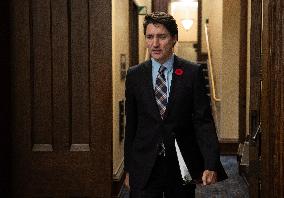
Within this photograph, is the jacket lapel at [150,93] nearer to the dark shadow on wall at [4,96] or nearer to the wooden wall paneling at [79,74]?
the wooden wall paneling at [79,74]

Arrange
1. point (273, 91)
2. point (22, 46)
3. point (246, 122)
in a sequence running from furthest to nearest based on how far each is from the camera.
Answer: point (246, 122) → point (22, 46) → point (273, 91)

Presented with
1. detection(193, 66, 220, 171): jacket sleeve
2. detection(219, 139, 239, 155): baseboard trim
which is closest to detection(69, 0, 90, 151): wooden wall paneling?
detection(193, 66, 220, 171): jacket sleeve

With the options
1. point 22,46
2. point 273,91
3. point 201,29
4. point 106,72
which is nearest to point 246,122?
point 106,72

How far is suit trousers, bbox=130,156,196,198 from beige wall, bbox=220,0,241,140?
471cm

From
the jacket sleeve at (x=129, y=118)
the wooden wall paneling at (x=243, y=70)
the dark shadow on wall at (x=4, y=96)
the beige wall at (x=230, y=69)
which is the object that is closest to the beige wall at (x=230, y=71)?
the beige wall at (x=230, y=69)

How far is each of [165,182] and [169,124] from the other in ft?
0.92

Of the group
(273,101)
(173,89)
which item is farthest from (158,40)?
(273,101)

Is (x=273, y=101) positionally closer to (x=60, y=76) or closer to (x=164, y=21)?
(x=164, y=21)

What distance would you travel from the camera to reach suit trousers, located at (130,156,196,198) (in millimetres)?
2270

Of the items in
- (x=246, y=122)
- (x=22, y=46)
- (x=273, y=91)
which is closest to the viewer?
(x=273, y=91)

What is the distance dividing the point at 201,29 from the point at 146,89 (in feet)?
33.6

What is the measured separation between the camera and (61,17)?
335 cm

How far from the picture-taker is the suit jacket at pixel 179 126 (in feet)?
7.39

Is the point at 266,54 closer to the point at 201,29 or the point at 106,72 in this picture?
the point at 106,72
